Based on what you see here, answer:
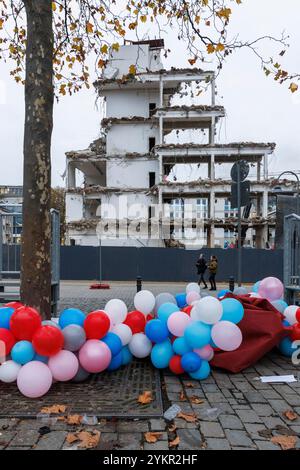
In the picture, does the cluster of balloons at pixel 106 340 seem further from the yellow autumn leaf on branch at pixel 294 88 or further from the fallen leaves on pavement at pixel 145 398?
the yellow autumn leaf on branch at pixel 294 88

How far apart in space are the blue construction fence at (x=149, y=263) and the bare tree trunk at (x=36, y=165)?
61.3 ft

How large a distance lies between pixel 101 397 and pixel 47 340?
833mm

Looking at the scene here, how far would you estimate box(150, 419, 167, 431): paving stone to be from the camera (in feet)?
11.1

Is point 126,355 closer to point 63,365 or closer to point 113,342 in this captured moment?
point 113,342

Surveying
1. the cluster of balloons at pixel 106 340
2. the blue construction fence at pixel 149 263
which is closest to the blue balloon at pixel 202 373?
the cluster of balloons at pixel 106 340

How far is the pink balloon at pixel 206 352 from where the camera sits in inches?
184

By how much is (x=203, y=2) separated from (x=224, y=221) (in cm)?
2639

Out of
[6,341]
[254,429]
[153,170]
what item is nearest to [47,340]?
[6,341]

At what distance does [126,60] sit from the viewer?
3753 cm

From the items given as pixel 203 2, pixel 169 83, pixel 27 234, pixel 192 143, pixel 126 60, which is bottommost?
pixel 27 234

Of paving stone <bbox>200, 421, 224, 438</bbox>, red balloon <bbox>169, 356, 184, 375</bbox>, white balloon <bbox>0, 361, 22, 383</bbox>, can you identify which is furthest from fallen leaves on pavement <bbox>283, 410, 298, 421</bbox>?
white balloon <bbox>0, 361, 22, 383</bbox>
